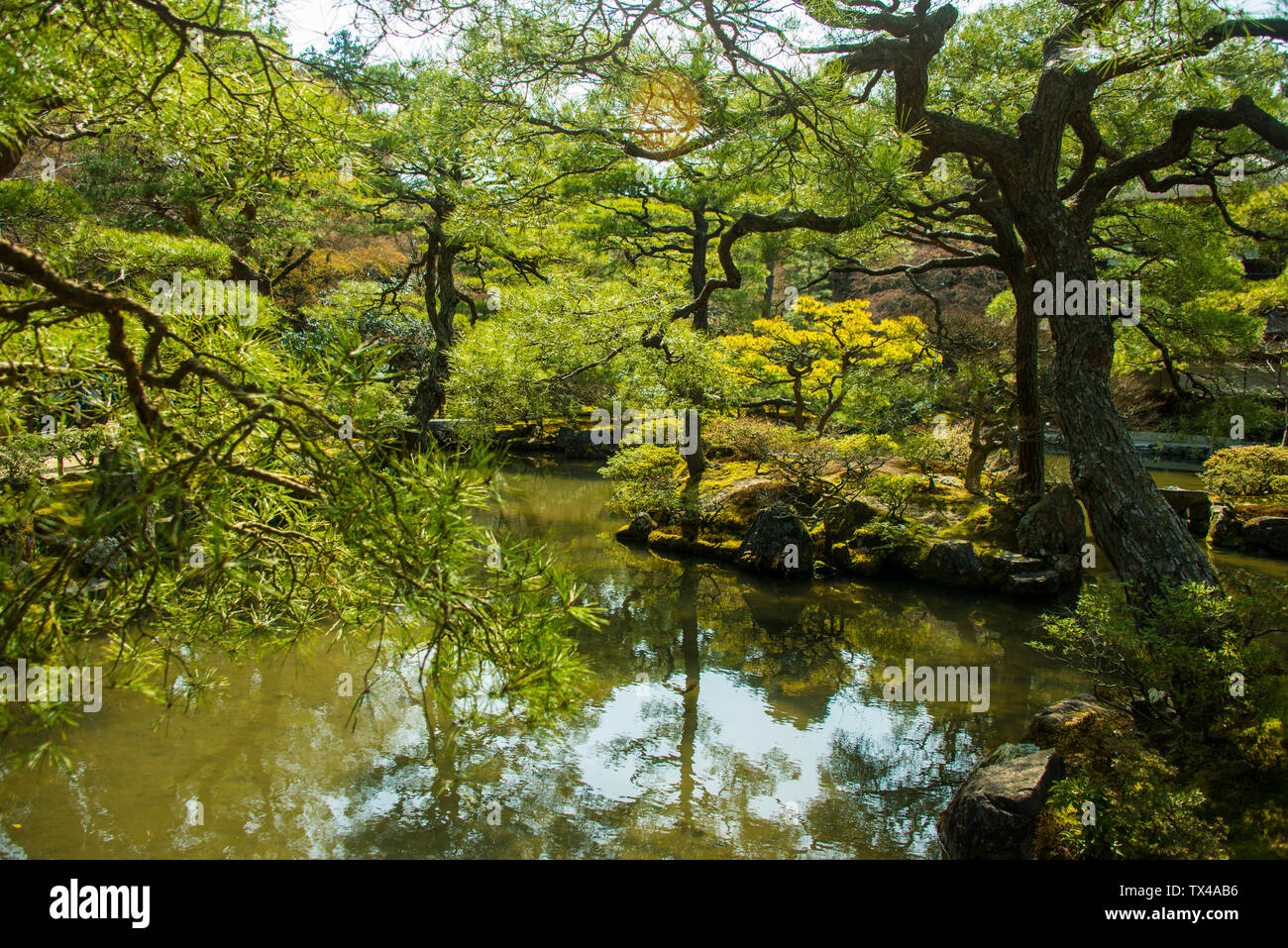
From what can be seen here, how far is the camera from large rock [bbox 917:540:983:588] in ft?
24.9

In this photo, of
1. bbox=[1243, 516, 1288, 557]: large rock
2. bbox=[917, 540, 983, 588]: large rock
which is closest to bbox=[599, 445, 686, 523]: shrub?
bbox=[917, 540, 983, 588]: large rock

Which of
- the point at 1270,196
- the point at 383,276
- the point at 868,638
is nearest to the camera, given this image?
the point at 868,638

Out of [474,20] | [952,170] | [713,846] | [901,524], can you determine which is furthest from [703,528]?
[474,20]

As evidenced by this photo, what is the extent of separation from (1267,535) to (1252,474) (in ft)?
4.32

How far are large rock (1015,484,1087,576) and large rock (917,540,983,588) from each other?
584 millimetres

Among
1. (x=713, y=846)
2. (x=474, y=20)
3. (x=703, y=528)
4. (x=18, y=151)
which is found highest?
(x=474, y=20)

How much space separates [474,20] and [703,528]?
7259 mm

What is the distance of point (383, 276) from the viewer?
19125mm

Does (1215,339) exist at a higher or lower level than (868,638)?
higher

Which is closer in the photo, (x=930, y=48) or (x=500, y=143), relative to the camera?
(x=500, y=143)

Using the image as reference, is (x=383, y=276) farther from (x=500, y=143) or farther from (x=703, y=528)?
(x=500, y=143)

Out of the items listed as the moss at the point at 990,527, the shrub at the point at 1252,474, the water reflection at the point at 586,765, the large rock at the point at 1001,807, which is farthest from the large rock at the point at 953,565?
the shrub at the point at 1252,474

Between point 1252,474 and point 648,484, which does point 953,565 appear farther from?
point 1252,474

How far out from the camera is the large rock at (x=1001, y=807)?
122 inches
